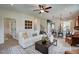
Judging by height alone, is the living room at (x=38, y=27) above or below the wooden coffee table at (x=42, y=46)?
above

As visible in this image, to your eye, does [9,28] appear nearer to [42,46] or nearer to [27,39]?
[27,39]

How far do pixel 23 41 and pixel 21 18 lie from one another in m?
0.51

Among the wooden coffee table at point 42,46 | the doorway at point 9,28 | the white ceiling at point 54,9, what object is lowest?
the wooden coffee table at point 42,46

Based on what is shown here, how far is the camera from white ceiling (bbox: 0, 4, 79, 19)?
2.16 metres

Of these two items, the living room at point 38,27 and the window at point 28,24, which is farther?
the window at point 28,24

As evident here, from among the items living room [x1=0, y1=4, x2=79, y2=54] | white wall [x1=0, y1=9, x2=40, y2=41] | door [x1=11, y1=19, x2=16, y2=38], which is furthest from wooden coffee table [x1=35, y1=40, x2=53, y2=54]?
door [x1=11, y1=19, x2=16, y2=38]

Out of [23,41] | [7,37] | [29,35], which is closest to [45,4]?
[29,35]

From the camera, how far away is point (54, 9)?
7.22ft

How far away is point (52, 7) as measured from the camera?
2.19m

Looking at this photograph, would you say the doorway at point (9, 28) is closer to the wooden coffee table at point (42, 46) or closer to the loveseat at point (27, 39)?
the loveseat at point (27, 39)

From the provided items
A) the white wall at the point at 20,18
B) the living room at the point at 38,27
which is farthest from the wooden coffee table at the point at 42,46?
the white wall at the point at 20,18

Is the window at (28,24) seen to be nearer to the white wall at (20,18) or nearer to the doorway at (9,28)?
the white wall at (20,18)

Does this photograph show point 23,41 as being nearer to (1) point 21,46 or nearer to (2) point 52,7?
(1) point 21,46

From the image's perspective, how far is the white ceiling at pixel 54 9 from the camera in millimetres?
2162
